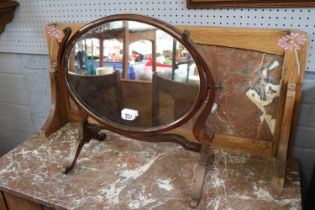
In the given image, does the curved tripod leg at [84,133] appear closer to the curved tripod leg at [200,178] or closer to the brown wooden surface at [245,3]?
the curved tripod leg at [200,178]

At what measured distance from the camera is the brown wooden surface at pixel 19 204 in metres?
0.84

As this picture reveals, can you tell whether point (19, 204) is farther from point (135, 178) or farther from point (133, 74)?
point (133, 74)

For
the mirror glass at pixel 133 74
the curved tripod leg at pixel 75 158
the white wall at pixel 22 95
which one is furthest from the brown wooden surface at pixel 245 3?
the white wall at pixel 22 95

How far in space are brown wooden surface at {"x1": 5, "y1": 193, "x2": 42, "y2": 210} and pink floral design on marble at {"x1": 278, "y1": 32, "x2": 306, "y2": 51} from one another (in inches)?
34.5

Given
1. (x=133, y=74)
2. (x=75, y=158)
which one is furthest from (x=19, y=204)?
(x=133, y=74)

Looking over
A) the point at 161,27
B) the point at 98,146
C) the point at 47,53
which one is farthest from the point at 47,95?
Answer: the point at 161,27

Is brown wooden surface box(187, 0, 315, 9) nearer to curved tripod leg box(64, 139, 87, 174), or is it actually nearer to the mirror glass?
the mirror glass

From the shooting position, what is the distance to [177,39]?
65cm

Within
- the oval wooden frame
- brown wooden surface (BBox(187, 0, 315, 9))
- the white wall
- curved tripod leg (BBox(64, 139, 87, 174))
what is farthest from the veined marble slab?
brown wooden surface (BBox(187, 0, 315, 9))

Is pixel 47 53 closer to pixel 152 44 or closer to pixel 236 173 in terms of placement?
pixel 152 44

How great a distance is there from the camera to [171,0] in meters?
0.90

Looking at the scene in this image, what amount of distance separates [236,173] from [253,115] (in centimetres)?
20

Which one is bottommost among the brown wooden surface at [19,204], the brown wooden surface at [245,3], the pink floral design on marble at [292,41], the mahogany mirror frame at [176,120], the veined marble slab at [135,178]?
the brown wooden surface at [19,204]

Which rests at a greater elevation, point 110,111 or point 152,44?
point 152,44
